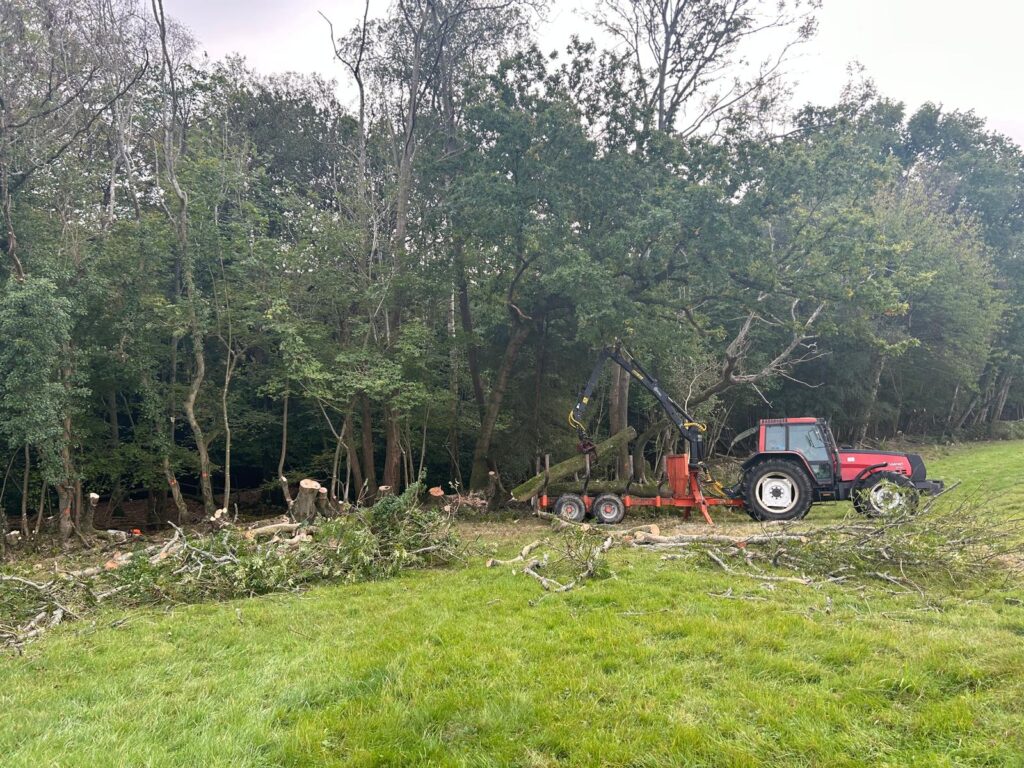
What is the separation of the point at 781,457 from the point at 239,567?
851 centimetres

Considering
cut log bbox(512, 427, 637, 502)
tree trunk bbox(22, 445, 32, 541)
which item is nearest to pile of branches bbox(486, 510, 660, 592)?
cut log bbox(512, 427, 637, 502)

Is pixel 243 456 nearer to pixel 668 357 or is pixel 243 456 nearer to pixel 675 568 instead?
pixel 668 357

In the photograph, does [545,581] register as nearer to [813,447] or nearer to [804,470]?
[804,470]

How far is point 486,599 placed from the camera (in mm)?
5391

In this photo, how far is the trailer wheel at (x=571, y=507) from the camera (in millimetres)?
10812

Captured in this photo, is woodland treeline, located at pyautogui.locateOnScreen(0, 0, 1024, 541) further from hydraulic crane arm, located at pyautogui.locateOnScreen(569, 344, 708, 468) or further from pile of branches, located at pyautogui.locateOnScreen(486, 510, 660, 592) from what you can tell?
pile of branches, located at pyautogui.locateOnScreen(486, 510, 660, 592)

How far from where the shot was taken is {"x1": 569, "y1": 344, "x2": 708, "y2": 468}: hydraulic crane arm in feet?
33.8

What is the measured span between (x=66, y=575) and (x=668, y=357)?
12221mm

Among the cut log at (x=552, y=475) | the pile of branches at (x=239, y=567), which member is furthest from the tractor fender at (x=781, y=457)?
the pile of branches at (x=239, y=567)

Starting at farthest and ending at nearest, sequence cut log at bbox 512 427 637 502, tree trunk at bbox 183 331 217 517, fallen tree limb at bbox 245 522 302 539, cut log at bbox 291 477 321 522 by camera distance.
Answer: tree trunk at bbox 183 331 217 517 → cut log at bbox 512 427 637 502 → cut log at bbox 291 477 321 522 → fallen tree limb at bbox 245 522 302 539

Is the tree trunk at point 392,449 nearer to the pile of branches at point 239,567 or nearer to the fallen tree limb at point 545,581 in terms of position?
the pile of branches at point 239,567

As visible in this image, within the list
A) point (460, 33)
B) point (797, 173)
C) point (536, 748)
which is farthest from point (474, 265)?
point (536, 748)

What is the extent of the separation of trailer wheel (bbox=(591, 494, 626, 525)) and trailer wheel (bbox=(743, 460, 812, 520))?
217 cm

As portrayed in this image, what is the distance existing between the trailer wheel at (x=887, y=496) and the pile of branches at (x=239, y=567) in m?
5.18
